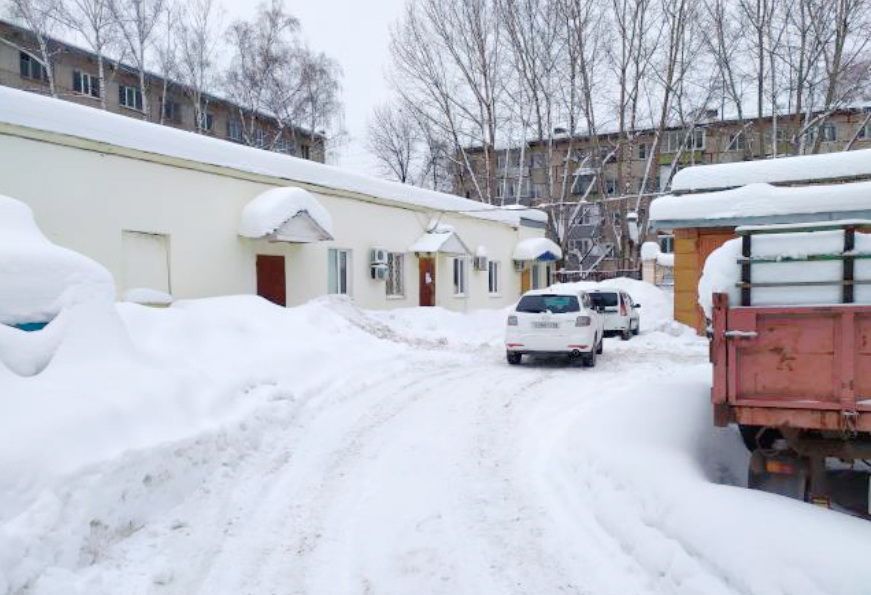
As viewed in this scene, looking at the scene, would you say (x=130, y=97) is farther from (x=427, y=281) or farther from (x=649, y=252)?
(x=649, y=252)

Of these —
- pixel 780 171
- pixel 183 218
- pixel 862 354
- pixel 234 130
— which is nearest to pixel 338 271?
pixel 183 218

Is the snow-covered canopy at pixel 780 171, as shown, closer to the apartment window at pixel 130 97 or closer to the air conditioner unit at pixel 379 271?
the air conditioner unit at pixel 379 271

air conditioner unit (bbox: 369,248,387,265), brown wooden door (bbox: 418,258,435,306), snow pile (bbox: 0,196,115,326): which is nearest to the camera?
snow pile (bbox: 0,196,115,326)

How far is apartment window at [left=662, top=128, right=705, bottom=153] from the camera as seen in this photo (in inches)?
1341

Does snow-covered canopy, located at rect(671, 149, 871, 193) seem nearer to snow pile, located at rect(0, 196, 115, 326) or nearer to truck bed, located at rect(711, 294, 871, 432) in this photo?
truck bed, located at rect(711, 294, 871, 432)

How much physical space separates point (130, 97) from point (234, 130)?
6.51 m

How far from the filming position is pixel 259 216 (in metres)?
13.8

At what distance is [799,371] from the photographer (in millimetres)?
4820

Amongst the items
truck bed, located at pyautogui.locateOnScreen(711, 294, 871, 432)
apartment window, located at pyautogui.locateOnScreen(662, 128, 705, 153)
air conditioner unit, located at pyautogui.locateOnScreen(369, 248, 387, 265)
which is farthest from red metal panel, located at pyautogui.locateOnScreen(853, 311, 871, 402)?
apartment window, located at pyautogui.locateOnScreen(662, 128, 705, 153)

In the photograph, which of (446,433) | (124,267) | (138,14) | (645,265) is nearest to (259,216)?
(124,267)

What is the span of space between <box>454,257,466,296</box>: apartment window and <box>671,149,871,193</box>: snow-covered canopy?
8689mm

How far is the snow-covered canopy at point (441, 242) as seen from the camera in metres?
20.0

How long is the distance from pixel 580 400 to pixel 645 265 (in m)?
20.2

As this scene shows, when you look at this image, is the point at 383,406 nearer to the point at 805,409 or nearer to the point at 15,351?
the point at 15,351
